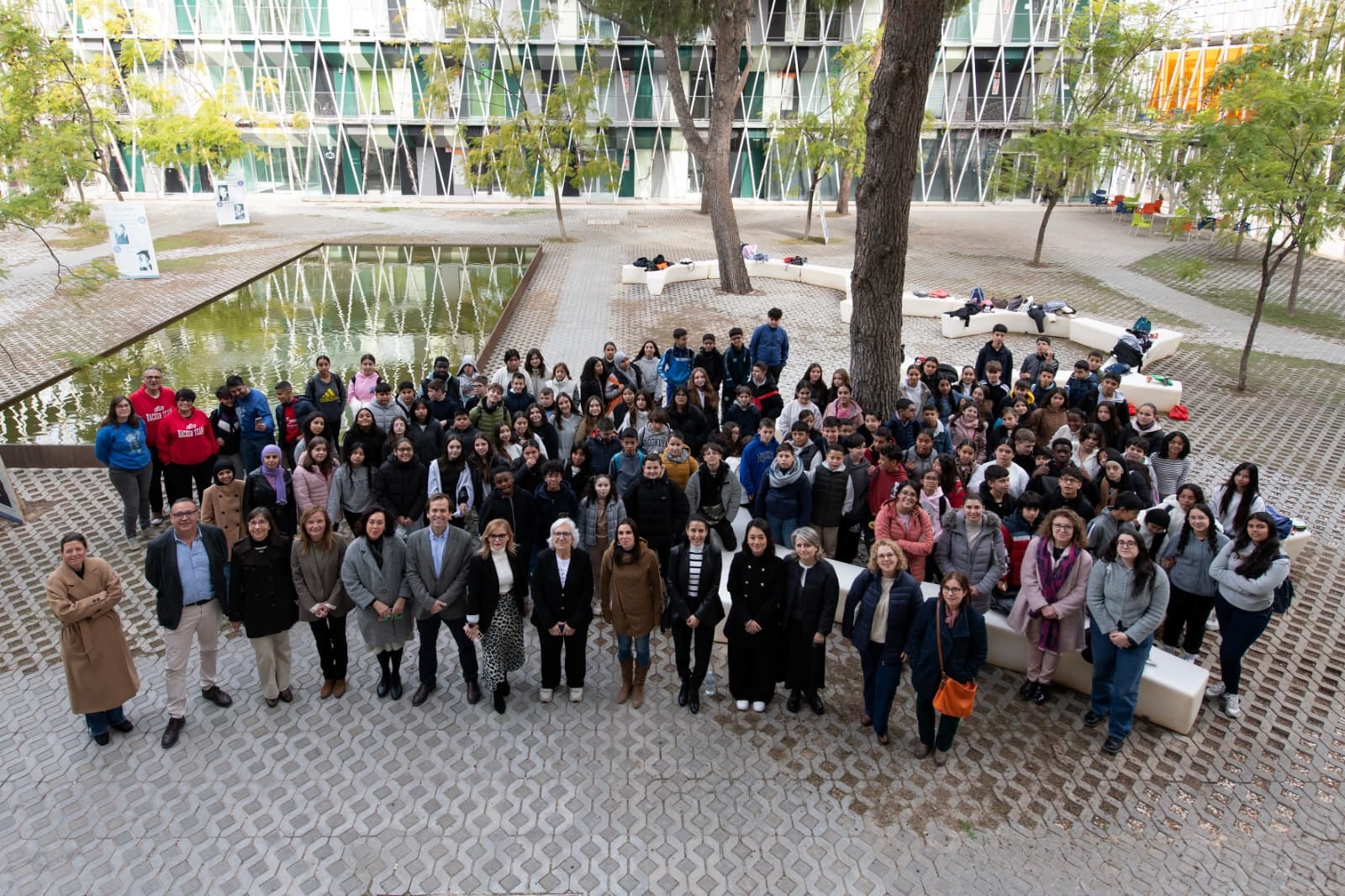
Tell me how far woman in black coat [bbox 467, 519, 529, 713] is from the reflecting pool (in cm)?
825

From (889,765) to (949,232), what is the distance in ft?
91.8

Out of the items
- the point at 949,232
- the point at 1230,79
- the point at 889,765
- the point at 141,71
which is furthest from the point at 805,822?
the point at 141,71

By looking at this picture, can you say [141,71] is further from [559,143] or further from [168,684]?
[168,684]

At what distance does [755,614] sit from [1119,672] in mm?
2463

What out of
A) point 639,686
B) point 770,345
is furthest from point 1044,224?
point 639,686

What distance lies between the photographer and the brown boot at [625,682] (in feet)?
21.8

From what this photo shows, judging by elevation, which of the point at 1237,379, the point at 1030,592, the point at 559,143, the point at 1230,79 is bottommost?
the point at 1237,379

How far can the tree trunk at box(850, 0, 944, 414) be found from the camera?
9062mm

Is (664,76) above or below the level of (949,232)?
above

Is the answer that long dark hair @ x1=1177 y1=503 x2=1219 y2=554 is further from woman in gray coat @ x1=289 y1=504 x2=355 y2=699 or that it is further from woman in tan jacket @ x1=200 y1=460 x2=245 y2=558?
woman in tan jacket @ x1=200 y1=460 x2=245 y2=558

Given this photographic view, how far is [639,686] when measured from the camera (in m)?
6.65

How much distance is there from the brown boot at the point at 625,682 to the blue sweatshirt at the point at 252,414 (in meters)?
4.80

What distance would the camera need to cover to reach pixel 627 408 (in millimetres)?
9359

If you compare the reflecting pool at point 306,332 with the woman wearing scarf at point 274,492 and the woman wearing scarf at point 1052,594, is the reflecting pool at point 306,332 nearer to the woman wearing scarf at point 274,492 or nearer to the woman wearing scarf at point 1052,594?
the woman wearing scarf at point 274,492
